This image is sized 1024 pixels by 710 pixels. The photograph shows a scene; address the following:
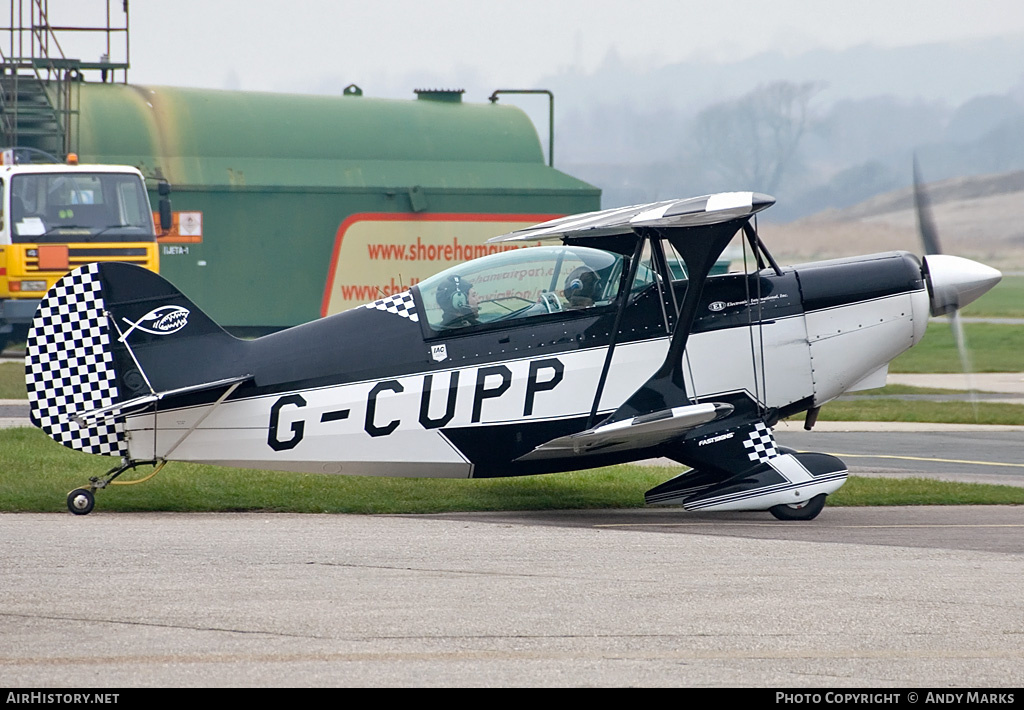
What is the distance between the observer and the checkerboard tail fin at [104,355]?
9.80 m

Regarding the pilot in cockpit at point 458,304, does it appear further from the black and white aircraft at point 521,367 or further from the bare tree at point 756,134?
the bare tree at point 756,134

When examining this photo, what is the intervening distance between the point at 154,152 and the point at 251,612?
19.9m

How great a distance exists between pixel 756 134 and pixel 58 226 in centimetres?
10202

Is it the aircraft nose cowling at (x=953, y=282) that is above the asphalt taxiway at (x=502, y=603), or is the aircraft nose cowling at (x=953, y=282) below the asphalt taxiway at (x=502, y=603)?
above

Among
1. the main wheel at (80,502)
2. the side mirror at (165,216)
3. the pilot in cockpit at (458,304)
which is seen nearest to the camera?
the main wheel at (80,502)

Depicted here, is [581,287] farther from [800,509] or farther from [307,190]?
[307,190]

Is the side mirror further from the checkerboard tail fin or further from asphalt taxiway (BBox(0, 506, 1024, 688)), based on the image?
asphalt taxiway (BBox(0, 506, 1024, 688))

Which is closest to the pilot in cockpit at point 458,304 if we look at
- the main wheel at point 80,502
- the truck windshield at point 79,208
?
the main wheel at point 80,502

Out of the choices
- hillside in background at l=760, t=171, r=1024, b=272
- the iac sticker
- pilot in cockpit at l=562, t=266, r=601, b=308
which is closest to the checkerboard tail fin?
the iac sticker

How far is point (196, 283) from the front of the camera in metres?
24.8

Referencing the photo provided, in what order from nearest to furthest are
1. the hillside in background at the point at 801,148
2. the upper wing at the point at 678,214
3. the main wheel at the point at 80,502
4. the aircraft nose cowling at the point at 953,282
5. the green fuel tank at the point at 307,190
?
the upper wing at the point at 678,214, the main wheel at the point at 80,502, the aircraft nose cowling at the point at 953,282, the green fuel tank at the point at 307,190, the hillside in background at the point at 801,148

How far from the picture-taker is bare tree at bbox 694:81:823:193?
114000mm

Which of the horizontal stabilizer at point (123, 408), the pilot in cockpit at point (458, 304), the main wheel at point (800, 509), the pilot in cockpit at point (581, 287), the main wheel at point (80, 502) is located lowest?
the main wheel at point (80, 502)

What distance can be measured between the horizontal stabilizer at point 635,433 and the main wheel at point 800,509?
88cm
